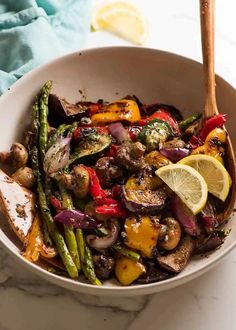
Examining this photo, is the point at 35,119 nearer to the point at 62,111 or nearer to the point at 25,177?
the point at 62,111

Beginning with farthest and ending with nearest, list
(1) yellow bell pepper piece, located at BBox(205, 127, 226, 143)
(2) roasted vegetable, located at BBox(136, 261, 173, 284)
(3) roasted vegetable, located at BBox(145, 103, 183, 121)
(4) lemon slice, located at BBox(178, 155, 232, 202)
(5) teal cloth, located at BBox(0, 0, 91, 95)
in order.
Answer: (5) teal cloth, located at BBox(0, 0, 91, 95) → (3) roasted vegetable, located at BBox(145, 103, 183, 121) → (1) yellow bell pepper piece, located at BBox(205, 127, 226, 143) → (4) lemon slice, located at BBox(178, 155, 232, 202) → (2) roasted vegetable, located at BBox(136, 261, 173, 284)

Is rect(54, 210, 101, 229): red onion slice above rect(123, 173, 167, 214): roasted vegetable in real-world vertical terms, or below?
below

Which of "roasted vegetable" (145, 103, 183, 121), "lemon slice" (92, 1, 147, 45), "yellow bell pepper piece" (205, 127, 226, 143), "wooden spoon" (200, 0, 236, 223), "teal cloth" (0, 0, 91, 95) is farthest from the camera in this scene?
"lemon slice" (92, 1, 147, 45)

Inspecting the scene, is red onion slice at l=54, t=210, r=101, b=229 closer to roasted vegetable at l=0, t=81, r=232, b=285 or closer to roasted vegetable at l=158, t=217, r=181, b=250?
roasted vegetable at l=0, t=81, r=232, b=285

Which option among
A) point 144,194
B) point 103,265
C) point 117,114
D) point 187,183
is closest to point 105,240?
point 103,265

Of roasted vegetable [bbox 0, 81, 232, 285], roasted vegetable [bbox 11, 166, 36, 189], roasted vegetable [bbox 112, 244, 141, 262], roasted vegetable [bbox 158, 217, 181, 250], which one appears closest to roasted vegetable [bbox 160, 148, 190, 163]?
roasted vegetable [bbox 0, 81, 232, 285]

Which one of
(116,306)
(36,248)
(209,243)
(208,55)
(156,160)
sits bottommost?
(116,306)
